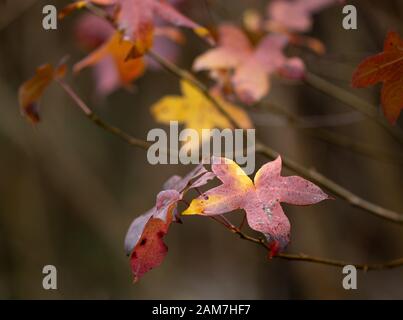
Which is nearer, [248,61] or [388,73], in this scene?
[388,73]

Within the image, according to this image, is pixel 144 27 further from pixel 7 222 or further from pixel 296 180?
pixel 7 222

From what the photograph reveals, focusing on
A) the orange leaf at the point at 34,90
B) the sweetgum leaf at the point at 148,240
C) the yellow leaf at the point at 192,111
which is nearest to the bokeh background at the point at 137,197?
the yellow leaf at the point at 192,111

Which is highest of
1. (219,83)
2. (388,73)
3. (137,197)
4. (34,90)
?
(137,197)

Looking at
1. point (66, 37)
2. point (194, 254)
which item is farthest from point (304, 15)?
point (194, 254)

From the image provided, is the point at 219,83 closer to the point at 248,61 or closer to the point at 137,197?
the point at 248,61

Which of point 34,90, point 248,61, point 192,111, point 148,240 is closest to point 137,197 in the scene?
point 192,111

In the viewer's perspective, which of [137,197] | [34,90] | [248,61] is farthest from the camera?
[137,197]

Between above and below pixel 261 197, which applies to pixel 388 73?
above
